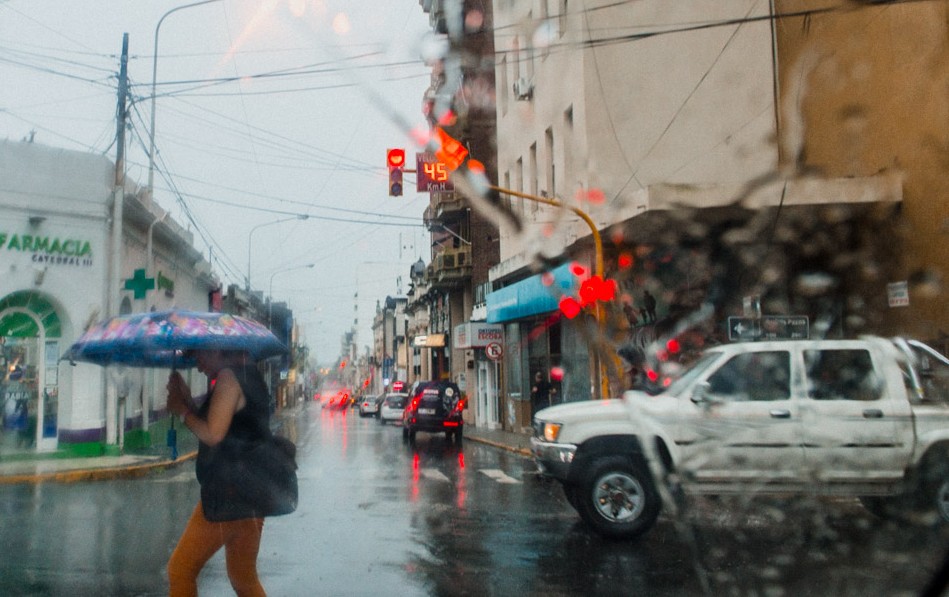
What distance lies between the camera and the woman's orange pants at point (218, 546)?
4.58m

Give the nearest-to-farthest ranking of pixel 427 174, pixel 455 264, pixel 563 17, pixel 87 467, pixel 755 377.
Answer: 1. pixel 755 377
2. pixel 563 17
3. pixel 427 174
4. pixel 87 467
5. pixel 455 264

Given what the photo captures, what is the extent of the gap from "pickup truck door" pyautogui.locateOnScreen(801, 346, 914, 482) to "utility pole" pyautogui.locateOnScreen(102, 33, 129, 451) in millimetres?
14262

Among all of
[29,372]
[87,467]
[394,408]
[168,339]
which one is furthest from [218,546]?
[394,408]

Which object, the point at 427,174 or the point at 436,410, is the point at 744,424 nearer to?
the point at 427,174

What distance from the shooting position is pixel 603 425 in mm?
7934

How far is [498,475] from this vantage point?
1445 cm

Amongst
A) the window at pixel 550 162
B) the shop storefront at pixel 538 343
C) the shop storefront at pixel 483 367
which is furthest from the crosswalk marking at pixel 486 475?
the shop storefront at pixel 483 367

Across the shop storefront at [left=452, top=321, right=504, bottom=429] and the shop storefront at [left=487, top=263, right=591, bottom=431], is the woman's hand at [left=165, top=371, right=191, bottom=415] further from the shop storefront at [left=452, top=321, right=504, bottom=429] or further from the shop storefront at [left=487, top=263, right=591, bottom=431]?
the shop storefront at [left=452, top=321, right=504, bottom=429]

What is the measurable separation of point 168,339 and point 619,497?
4.29m

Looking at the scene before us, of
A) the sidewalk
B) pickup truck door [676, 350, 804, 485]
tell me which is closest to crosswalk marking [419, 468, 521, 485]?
the sidewalk

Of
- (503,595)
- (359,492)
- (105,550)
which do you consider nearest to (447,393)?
(359,492)

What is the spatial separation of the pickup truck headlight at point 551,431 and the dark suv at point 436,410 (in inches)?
622

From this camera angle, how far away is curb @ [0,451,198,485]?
47.6 ft

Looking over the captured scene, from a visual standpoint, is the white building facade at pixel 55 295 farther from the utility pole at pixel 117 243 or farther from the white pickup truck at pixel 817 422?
the white pickup truck at pixel 817 422
